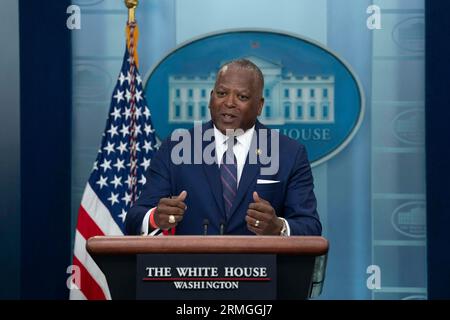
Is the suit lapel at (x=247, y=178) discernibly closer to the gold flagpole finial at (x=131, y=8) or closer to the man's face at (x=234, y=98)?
the man's face at (x=234, y=98)

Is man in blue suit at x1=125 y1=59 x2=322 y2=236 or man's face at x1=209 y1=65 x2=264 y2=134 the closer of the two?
man in blue suit at x1=125 y1=59 x2=322 y2=236

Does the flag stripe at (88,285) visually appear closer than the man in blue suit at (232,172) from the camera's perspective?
No

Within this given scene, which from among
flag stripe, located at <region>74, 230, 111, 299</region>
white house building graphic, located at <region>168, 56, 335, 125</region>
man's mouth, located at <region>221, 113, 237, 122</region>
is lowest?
flag stripe, located at <region>74, 230, 111, 299</region>

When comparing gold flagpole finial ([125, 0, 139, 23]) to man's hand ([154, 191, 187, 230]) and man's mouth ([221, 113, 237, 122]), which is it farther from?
man's hand ([154, 191, 187, 230])

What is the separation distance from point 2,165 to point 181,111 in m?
1.13

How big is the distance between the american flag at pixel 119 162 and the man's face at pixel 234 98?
63.6 inches

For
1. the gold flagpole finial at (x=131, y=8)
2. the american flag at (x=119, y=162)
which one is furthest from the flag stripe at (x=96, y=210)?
the gold flagpole finial at (x=131, y=8)

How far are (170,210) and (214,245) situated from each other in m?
0.35

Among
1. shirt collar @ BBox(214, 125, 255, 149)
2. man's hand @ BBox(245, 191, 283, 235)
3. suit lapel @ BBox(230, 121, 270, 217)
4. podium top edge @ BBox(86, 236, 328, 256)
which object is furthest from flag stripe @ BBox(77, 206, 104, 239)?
podium top edge @ BBox(86, 236, 328, 256)

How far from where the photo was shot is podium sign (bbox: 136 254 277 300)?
2496 mm

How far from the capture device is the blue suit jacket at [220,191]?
129 inches

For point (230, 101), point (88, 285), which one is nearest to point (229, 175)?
point (230, 101)

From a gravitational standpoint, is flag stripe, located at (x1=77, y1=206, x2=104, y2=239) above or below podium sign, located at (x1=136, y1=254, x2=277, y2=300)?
below
